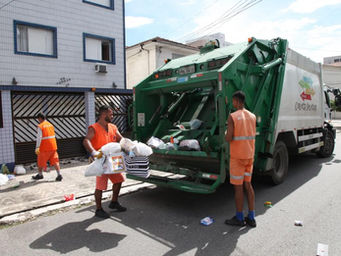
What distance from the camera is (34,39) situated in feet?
30.7

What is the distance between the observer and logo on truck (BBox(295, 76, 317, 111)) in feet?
19.5

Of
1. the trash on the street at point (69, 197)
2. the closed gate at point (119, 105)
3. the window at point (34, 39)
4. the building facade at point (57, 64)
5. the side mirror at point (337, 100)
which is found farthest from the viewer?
the closed gate at point (119, 105)

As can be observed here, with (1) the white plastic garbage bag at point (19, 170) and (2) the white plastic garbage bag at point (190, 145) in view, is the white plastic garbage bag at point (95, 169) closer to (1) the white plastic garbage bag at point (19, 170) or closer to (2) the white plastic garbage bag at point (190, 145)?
(2) the white plastic garbage bag at point (190, 145)

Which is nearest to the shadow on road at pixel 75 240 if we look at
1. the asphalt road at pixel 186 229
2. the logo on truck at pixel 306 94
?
the asphalt road at pixel 186 229

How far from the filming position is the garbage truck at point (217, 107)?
4.13 meters

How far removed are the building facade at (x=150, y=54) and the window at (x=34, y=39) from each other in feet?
22.5

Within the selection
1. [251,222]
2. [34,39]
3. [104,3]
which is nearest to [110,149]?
[251,222]

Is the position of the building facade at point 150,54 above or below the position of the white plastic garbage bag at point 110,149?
above

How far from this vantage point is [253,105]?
4602mm

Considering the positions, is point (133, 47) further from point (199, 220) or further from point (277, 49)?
point (199, 220)

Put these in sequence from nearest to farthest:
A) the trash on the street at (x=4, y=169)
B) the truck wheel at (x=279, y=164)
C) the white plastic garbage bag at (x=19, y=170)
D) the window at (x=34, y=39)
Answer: the truck wheel at (x=279, y=164), the trash on the street at (x=4, y=169), the white plastic garbage bag at (x=19, y=170), the window at (x=34, y=39)

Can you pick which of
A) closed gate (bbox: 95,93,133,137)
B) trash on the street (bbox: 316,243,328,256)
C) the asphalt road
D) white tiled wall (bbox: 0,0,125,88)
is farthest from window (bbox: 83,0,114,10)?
trash on the street (bbox: 316,243,328,256)

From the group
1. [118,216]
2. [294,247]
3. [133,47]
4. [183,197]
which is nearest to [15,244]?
[118,216]

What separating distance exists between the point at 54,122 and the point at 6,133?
2.44 metres
